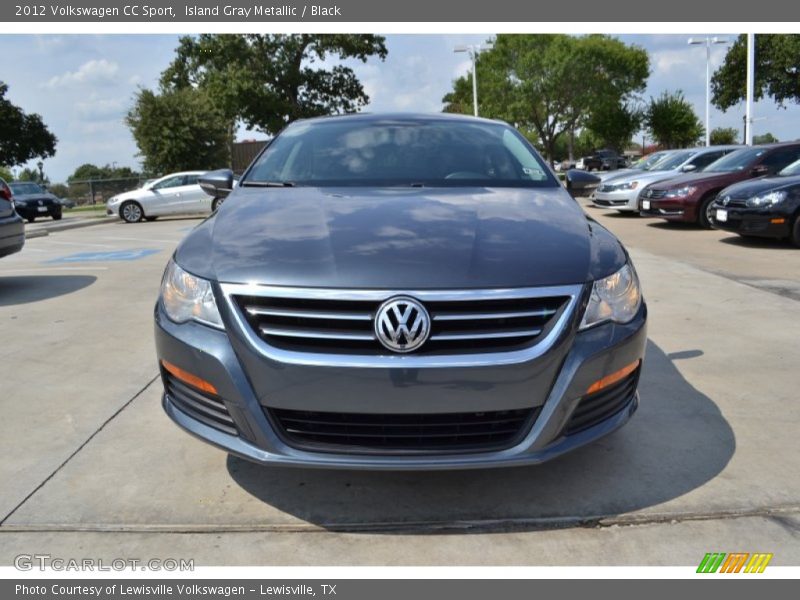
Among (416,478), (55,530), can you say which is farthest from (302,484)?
(55,530)

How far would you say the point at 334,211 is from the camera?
3086 millimetres

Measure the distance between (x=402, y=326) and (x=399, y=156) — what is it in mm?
1743

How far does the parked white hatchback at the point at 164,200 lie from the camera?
812 inches

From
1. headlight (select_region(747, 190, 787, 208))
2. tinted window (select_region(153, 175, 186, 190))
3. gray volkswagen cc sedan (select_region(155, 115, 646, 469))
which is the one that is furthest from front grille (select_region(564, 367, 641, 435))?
tinted window (select_region(153, 175, 186, 190))

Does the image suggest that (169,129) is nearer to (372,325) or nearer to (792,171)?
(792,171)

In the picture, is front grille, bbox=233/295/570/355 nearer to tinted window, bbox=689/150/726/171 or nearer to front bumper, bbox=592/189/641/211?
front bumper, bbox=592/189/641/211

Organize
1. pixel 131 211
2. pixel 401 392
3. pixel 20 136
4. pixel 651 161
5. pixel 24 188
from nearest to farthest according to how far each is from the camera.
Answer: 1. pixel 401 392
2. pixel 651 161
3. pixel 131 211
4. pixel 24 188
5. pixel 20 136

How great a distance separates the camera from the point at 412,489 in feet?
9.74

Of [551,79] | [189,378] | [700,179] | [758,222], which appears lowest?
[758,222]

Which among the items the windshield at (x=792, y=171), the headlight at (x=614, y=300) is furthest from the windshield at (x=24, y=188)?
the headlight at (x=614, y=300)

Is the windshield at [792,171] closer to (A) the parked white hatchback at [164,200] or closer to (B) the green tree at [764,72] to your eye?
(A) the parked white hatchback at [164,200]

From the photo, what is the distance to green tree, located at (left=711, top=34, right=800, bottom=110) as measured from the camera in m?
37.3

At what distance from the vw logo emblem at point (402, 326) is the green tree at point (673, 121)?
194 feet

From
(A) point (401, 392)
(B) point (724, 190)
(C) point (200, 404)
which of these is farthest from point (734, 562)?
(B) point (724, 190)
